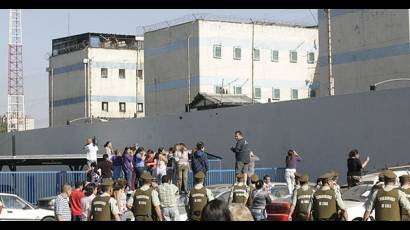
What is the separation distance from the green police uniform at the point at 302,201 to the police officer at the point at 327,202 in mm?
484

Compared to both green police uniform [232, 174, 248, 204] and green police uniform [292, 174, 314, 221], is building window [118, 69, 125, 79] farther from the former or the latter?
green police uniform [292, 174, 314, 221]

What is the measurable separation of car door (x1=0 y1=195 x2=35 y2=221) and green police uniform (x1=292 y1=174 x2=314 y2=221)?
10.1 meters

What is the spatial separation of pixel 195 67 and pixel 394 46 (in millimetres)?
16767

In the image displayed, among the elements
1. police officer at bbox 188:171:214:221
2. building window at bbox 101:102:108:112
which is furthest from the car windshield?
building window at bbox 101:102:108:112

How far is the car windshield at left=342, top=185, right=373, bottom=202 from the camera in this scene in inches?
780

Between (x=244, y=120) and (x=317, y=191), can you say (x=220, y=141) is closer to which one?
(x=244, y=120)

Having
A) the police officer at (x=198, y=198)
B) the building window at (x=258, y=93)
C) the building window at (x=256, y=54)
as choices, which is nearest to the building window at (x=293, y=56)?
the building window at (x=256, y=54)

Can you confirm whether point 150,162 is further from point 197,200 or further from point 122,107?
point 122,107

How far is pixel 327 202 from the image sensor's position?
16.0 meters

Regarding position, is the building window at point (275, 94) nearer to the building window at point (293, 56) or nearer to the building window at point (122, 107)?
the building window at point (293, 56)

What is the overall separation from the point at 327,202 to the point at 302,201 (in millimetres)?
877

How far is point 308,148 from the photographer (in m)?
35.7
